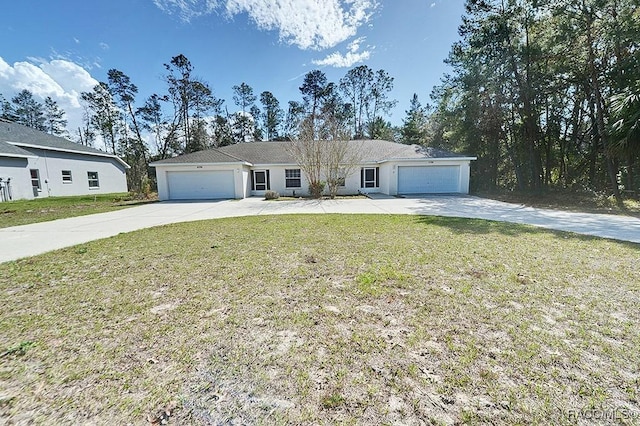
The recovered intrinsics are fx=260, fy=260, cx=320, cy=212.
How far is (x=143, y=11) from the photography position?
11367 mm

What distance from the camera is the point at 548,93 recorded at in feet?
46.7

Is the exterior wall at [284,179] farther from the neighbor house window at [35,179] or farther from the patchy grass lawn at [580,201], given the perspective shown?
the neighbor house window at [35,179]

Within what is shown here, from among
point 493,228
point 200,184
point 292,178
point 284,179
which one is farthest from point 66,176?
point 493,228

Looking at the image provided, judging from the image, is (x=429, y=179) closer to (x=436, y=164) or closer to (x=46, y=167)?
(x=436, y=164)

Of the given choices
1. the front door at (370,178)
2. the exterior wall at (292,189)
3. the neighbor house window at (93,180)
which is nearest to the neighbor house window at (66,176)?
the neighbor house window at (93,180)

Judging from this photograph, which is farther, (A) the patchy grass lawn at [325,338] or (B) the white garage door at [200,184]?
(B) the white garage door at [200,184]

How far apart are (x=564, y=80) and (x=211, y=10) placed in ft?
60.4

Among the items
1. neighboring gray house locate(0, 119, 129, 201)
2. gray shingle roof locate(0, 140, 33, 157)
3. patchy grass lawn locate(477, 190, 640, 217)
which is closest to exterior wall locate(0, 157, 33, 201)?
neighboring gray house locate(0, 119, 129, 201)

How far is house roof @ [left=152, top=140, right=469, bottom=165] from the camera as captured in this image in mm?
16359

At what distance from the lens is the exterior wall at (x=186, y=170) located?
15922 mm

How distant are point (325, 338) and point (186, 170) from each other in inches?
649

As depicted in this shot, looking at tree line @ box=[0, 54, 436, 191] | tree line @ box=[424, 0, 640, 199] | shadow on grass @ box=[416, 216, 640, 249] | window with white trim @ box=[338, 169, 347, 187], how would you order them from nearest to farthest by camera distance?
shadow on grass @ box=[416, 216, 640, 249] < tree line @ box=[424, 0, 640, 199] < window with white trim @ box=[338, 169, 347, 187] < tree line @ box=[0, 54, 436, 191]

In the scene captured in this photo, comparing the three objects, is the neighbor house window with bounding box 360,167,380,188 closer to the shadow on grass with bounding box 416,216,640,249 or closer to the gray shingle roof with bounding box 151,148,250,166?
the gray shingle roof with bounding box 151,148,250,166

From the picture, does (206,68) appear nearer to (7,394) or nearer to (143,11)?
(143,11)
